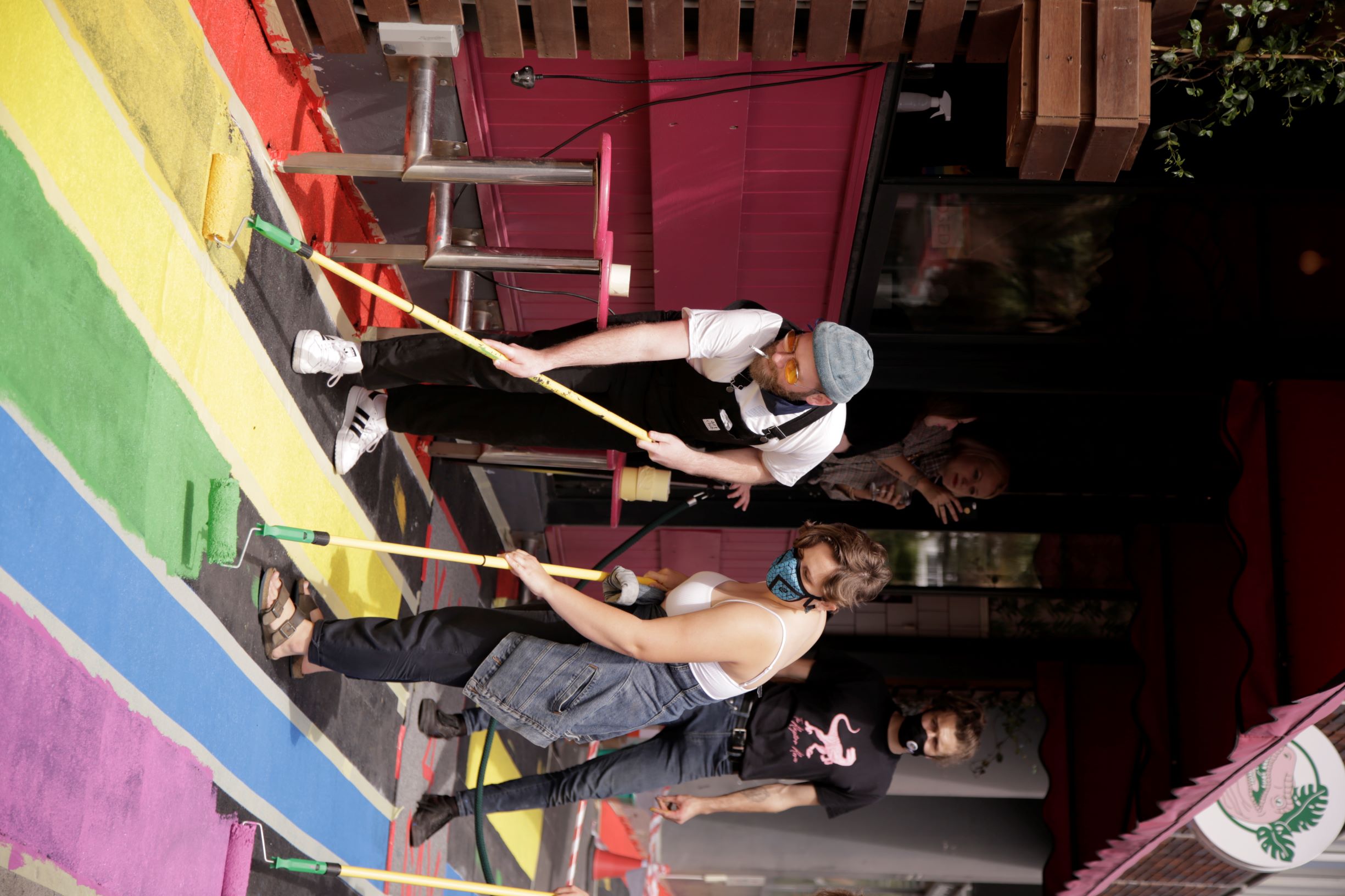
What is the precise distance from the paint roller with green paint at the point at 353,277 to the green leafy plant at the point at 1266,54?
192cm

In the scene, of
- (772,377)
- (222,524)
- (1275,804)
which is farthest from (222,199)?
(1275,804)

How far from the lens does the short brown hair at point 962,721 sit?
13.8ft

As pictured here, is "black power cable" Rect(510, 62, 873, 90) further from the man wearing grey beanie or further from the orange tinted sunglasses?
the orange tinted sunglasses

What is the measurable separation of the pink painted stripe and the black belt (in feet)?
6.25

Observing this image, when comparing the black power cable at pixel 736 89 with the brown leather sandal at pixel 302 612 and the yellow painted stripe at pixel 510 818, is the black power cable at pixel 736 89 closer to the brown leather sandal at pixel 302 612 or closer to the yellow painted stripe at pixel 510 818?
the brown leather sandal at pixel 302 612

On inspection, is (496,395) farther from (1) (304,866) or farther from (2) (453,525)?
(1) (304,866)

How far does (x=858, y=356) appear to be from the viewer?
3254 mm

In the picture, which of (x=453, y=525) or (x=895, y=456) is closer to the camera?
(x=895, y=456)

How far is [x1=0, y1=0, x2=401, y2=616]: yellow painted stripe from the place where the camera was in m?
2.33

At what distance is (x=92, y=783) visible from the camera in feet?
8.05

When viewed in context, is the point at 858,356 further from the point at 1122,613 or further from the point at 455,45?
the point at 1122,613

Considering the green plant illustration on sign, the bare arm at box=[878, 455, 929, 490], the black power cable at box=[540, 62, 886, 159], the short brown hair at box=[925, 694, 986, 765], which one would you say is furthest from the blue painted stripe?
the green plant illustration on sign

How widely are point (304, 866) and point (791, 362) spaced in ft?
6.75

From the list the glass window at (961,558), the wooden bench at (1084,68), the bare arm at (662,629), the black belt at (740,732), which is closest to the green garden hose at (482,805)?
the black belt at (740,732)
